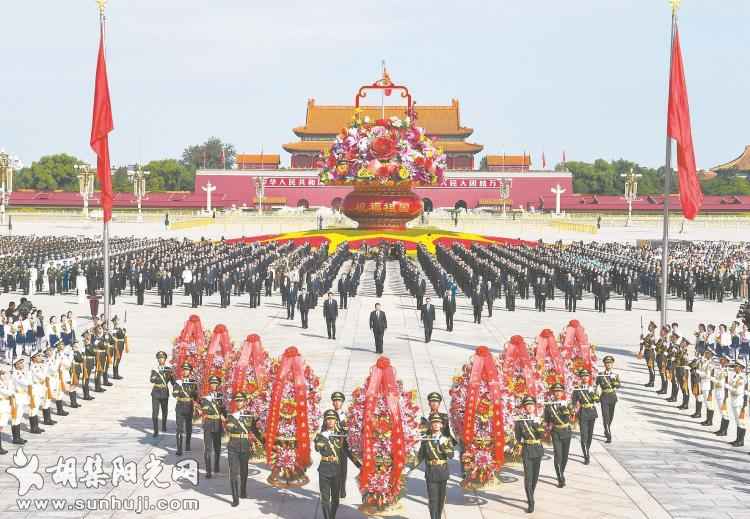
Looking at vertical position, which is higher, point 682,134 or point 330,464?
point 682,134

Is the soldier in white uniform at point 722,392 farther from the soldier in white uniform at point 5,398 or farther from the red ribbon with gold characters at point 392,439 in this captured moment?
the soldier in white uniform at point 5,398

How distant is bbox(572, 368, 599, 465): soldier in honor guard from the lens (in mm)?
11562

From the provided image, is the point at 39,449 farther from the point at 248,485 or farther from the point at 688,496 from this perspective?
the point at 688,496

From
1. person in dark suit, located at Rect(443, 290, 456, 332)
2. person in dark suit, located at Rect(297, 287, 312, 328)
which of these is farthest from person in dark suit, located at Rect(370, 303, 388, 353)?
person in dark suit, located at Rect(297, 287, 312, 328)

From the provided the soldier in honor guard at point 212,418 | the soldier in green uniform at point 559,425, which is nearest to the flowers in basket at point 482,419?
the soldier in green uniform at point 559,425

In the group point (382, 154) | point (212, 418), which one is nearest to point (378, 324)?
point (212, 418)

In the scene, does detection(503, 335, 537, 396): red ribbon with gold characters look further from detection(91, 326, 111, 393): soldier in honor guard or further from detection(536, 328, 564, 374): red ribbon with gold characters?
detection(91, 326, 111, 393): soldier in honor guard

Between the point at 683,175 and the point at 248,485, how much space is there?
11207mm

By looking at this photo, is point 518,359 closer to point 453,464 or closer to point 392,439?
point 453,464

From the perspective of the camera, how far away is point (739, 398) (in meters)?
12.9

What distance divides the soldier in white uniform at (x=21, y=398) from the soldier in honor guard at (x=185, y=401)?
2341 mm

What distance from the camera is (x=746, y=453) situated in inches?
488

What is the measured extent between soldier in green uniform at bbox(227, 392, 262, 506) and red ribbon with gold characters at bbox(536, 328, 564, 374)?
3953 mm

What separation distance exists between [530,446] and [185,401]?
→ 14.8 ft
